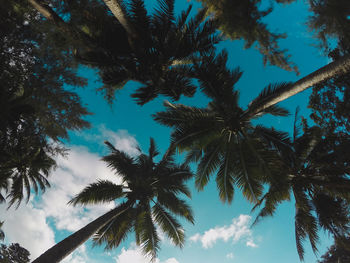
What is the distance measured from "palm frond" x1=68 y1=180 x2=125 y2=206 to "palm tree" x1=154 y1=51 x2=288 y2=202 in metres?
3.62

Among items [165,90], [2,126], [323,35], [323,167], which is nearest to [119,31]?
[165,90]

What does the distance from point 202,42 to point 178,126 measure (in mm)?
3492

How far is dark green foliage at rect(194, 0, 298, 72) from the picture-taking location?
4145mm

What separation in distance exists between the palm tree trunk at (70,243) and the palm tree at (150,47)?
16.1 feet

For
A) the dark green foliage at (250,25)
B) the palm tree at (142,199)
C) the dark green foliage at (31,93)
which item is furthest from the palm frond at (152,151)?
the dark green foliage at (250,25)

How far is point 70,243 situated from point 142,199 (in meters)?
3.51

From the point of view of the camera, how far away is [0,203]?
1277 centimetres

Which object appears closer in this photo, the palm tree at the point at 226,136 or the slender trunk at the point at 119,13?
the slender trunk at the point at 119,13

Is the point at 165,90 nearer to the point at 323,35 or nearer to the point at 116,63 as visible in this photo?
the point at 116,63

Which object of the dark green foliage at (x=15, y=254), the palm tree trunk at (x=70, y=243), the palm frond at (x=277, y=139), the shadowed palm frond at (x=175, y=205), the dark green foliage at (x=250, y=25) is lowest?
the dark green foliage at (x=15, y=254)

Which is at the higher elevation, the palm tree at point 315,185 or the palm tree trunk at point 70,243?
the palm tree at point 315,185

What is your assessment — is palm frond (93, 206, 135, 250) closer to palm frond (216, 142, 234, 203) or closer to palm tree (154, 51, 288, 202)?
palm tree (154, 51, 288, 202)

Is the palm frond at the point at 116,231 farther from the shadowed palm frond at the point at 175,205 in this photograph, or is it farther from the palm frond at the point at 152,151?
the palm frond at the point at 152,151

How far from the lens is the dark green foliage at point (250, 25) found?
414 centimetres
